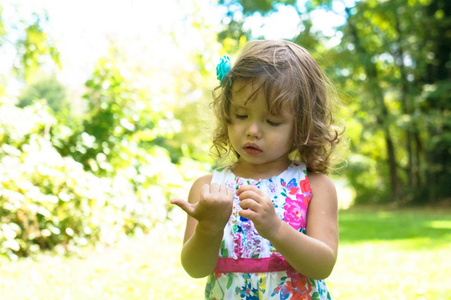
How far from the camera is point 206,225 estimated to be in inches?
58.8

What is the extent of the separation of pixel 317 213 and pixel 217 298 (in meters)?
0.43

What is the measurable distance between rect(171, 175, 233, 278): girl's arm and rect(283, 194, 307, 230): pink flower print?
27 cm

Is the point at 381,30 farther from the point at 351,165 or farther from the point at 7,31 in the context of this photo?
the point at 7,31

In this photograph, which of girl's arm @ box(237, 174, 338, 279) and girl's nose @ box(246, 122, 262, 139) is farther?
girl's nose @ box(246, 122, 262, 139)

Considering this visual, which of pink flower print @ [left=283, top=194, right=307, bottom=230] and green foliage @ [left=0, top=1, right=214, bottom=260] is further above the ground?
green foliage @ [left=0, top=1, right=214, bottom=260]

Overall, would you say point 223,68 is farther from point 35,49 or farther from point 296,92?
point 35,49

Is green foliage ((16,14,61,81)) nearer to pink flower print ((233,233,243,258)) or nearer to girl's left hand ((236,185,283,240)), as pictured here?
pink flower print ((233,233,243,258))

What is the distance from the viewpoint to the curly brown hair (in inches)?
66.7

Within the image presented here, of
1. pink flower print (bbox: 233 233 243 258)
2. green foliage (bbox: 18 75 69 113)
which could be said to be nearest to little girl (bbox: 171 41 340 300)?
pink flower print (bbox: 233 233 243 258)

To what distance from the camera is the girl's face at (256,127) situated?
1.68 meters

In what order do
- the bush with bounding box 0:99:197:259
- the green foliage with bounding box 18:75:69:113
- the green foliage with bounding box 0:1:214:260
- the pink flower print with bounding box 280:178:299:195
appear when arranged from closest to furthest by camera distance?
the pink flower print with bounding box 280:178:299:195 → the bush with bounding box 0:99:197:259 → the green foliage with bounding box 0:1:214:260 → the green foliage with bounding box 18:75:69:113

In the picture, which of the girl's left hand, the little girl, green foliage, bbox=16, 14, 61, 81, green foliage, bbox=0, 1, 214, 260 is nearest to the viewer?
the girl's left hand

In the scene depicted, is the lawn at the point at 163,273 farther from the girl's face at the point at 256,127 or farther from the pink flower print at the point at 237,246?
the girl's face at the point at 256,127

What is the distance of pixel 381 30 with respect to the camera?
18.4 meters
